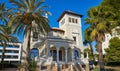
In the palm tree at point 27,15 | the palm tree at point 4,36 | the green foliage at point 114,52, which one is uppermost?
the palm tree at point 27,15

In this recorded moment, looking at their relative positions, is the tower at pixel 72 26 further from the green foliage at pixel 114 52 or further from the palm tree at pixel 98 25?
the palm tree at pixel 98 25

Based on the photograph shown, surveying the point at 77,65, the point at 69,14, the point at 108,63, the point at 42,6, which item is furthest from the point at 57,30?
the point at 108,63

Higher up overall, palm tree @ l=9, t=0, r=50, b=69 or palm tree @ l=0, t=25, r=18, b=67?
palm tree @ l=9, t=0, r=50, b=69

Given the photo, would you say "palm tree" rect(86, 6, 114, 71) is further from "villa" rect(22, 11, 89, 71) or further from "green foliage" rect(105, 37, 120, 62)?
"green foliage" rect(105, 37, 120, 62)

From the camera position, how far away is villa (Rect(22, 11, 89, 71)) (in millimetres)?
29766

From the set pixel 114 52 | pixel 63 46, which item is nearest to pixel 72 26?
pixel 63 46

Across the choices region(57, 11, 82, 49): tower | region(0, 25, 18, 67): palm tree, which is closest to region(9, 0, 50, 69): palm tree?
region(0, 25, 18, 67): palm tree

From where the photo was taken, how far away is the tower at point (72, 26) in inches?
1540

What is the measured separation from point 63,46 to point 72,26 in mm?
8046

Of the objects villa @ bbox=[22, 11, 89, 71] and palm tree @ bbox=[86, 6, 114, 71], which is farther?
villa @ bbox=[22, 11, 89, 71]

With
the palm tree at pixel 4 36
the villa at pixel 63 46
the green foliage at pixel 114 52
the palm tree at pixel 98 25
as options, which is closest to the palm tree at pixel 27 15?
the villa at pixel 63 46

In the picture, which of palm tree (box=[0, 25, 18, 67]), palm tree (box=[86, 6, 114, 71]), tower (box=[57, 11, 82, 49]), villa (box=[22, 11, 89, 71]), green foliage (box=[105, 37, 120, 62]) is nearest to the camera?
palm tree (box=[86, 6, 114, 71])

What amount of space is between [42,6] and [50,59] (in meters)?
10.2

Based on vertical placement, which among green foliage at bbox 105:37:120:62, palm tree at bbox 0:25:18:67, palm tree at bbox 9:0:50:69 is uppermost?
palm tree at bbox 9:0:50:69
